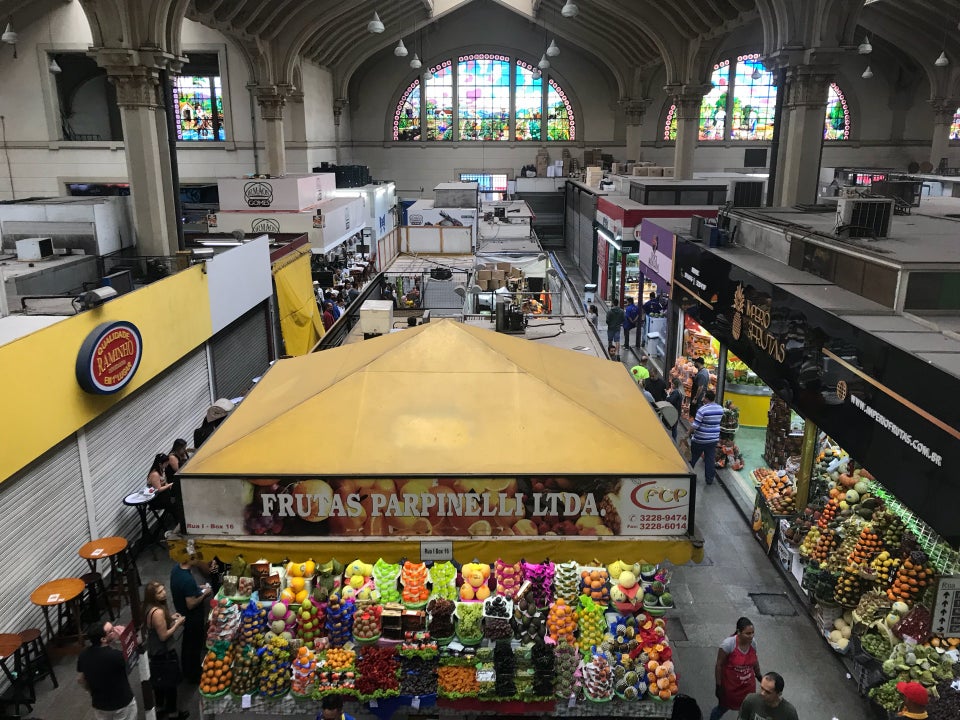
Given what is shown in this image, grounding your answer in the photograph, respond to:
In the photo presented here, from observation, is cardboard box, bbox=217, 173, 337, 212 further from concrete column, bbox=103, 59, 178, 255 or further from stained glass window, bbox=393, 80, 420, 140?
stained glass window, bbox=393, 80, 420, 140

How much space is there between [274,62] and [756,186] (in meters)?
17.6

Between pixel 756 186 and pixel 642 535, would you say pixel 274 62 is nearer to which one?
pixel 756 186

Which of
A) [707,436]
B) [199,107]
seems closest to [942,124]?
[707,436]

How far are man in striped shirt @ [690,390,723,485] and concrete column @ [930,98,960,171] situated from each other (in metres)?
26.7

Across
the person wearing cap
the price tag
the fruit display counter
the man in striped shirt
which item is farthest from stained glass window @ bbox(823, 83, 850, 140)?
the price tag

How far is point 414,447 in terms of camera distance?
510 cm

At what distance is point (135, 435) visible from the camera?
909cm

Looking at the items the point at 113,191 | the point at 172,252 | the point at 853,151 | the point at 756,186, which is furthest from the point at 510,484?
the point at 853,151

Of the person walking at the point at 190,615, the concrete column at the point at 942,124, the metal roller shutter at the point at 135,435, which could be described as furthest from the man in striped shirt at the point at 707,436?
the concrete column at the point at 942,124

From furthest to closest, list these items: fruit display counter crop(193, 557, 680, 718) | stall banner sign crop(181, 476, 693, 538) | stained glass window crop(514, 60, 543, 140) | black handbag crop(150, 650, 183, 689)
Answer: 1. stained glass window crop(514, 60, 543, 140)
2. black handbag crop(150, 650, 183, 689)
3. fruit display counter crop(193, 557, 680, 718)
4. stall banner sign crop(181, 476, 693, 538)

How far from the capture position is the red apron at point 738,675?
561cm

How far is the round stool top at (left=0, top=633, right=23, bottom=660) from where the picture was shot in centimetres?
570

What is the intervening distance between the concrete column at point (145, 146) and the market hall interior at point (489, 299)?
57mm

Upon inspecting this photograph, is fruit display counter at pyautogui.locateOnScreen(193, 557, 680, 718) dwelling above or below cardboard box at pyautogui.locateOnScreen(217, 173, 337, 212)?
below
